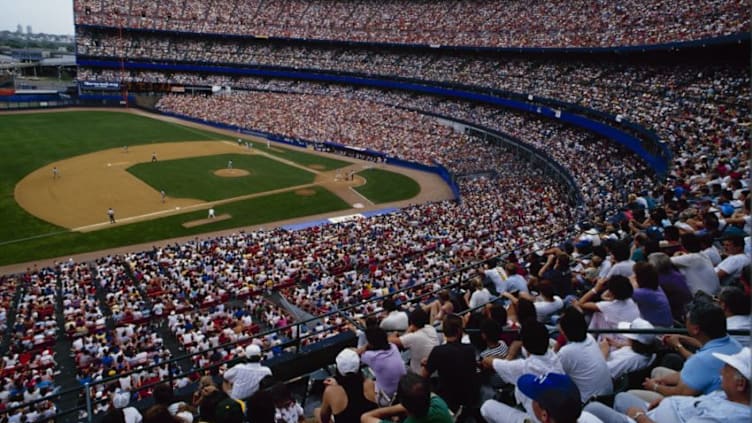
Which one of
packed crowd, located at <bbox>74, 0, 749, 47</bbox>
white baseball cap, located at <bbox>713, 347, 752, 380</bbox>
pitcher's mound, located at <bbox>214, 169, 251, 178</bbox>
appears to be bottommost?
pitcher's mound, located at <bbox>214, 169, 251, 178</bbox>

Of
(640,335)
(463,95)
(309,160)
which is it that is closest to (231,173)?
(309,160)

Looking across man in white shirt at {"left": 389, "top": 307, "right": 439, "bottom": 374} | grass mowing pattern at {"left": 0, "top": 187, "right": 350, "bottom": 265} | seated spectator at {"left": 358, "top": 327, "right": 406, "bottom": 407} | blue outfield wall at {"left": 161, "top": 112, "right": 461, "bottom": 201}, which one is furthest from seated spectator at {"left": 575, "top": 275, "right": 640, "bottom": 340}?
blue outfield wall at {"left": 161, "top": 112, "right": 461, "bottom": 201}

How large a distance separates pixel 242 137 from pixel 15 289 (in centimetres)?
4044

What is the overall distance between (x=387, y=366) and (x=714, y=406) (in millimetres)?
3193

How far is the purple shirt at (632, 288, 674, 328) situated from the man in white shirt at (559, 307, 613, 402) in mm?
1802

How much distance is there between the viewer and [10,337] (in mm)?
17453

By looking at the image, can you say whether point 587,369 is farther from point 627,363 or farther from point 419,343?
point 419,343

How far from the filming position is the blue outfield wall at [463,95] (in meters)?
33.0

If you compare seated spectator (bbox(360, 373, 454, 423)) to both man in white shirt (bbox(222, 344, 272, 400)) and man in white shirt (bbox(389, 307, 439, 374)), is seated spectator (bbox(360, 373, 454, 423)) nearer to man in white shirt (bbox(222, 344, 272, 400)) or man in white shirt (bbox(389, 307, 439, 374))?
man in white shirt (bbox(389, 307, 439, 374))

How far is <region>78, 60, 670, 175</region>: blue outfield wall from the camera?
33.0m

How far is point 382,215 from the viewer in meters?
34.1

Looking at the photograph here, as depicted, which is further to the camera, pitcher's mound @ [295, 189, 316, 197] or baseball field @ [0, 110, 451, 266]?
pitcher's mound @ [295, 189, 316, 197]

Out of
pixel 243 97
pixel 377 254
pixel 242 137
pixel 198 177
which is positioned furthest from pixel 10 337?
pixel 243 97

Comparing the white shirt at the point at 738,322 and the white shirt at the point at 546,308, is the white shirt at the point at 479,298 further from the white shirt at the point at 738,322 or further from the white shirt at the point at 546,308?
the white shirt at the point at 738,322
